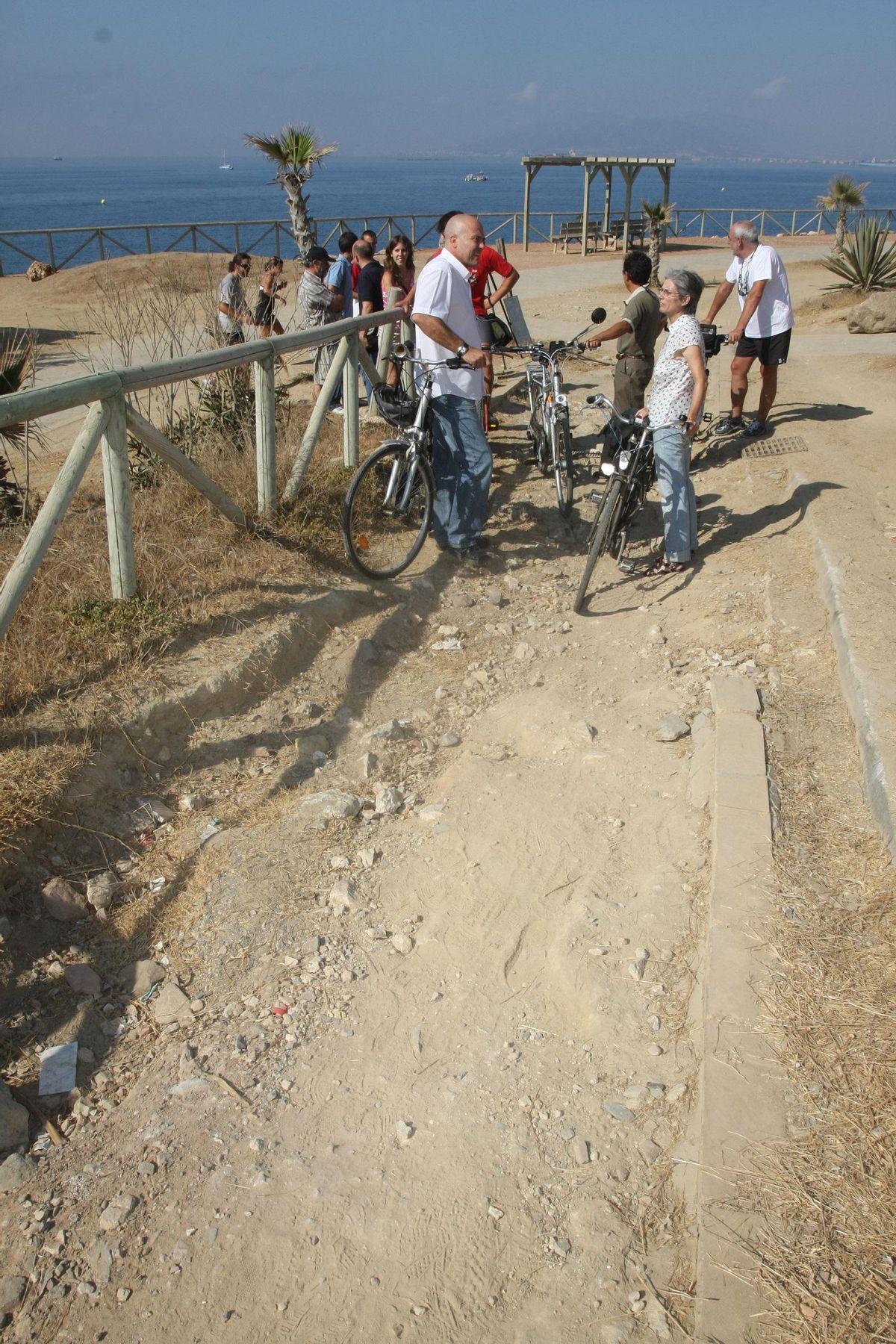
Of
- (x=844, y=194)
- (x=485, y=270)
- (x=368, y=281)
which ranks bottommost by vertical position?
(x=368, y=281)

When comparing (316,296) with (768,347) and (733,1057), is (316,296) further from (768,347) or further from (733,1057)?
(733,1057)

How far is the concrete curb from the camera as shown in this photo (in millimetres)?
2191

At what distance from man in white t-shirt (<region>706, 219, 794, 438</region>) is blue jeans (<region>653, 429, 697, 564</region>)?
254cm

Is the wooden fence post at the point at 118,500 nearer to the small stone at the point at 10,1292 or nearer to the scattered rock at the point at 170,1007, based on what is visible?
the scattered rock at the point at 170,1007

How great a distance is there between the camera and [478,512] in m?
6.48

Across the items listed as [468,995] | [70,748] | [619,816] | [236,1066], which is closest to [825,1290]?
[468,995]

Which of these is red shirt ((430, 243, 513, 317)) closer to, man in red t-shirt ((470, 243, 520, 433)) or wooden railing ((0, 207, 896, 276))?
man in red t-shirt ((470, 243, 520, 433))

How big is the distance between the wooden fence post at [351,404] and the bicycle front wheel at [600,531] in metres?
1.97

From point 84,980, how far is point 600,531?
12.6 ft

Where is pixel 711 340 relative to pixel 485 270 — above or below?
below

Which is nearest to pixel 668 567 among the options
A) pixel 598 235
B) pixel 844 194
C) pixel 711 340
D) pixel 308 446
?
pixel 308 446

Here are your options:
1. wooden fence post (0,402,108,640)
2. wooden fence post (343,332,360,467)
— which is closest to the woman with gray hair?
wooden fence post (343,332,360,467)

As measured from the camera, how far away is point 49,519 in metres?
4.07

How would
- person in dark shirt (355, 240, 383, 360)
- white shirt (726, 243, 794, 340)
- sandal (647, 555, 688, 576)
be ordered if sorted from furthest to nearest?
person in dark shirt (355, 240, 383, 360) < white shirt (726, 243, 794, 340) < sandal (647, 555, 688, 576)
